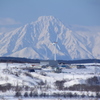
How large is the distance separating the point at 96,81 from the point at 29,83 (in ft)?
24.0

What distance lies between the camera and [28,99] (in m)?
39.6

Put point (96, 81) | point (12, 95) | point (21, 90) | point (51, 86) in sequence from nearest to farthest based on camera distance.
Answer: point (12, 95), point (21, 90), point (51, 86), point (96, 81)

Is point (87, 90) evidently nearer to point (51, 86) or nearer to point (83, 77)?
point (51, 86)

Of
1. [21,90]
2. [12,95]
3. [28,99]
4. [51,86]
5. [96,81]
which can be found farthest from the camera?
[96,81]

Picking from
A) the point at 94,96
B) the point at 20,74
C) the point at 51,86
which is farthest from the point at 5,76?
the point at 94,96

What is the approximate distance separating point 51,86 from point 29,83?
255 centimetres

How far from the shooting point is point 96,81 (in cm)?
5472

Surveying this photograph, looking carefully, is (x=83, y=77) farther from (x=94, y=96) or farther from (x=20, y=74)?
(x=94, y=96)

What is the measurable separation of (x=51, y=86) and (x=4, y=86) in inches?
175

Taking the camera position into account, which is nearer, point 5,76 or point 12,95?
point 12,95

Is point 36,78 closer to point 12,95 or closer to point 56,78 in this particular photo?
point 56,78

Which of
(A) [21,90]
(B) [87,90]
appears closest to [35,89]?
(A) [21,90]

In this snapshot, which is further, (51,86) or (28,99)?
(51,86)

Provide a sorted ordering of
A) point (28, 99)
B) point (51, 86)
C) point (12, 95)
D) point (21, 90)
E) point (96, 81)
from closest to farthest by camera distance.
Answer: point (28, 99), point (12, 95), point (21, 90), point (51, 86), point (96, 81)
